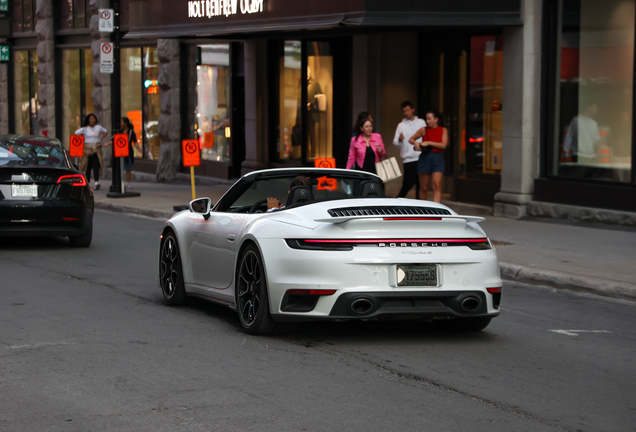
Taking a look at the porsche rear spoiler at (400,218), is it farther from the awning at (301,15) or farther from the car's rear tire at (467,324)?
the awning at (301,15)

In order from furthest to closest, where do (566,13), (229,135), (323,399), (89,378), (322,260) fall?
(229,135), (566,13), (322,260), (89,378), (323,399)

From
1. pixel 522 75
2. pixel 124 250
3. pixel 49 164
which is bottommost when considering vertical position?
pixel 124 250

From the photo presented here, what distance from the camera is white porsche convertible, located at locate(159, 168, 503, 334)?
691cm

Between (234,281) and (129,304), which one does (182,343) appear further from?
(129,304)

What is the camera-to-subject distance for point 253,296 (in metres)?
7.48

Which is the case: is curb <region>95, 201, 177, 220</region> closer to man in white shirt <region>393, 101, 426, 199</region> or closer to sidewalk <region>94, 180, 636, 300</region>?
sidewalk <region>94, 180, 636, 300</region>

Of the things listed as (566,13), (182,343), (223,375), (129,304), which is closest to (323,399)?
(223,375)

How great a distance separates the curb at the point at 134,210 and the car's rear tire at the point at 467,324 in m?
10.9

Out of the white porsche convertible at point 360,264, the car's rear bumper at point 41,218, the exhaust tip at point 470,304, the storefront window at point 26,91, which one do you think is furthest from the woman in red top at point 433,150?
the storefront window at point 26,91

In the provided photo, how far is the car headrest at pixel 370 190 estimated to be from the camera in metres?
8.23

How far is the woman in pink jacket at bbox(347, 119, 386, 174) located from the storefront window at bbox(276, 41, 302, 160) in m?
7.57

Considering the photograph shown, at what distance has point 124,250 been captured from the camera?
13484 mm

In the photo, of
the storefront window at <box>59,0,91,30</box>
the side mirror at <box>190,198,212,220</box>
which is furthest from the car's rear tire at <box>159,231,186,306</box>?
the storefront window at <box>59,0,91,30</box>

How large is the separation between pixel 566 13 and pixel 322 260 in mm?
11214
